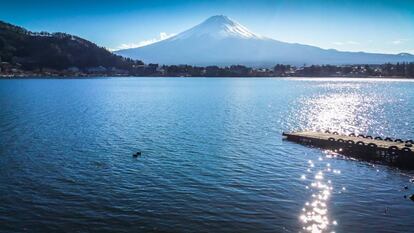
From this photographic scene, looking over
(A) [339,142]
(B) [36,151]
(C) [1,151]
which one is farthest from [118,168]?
(A) [339,142]

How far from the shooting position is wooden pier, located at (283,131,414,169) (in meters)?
34.8

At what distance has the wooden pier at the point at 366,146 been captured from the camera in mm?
34763

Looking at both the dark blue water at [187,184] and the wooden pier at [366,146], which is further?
the wooden pier at [366,146]

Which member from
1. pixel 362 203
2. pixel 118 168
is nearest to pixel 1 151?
pixel 118 168

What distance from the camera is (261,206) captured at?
22.8 metres

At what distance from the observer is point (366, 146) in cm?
3862

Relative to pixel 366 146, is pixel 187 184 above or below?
below

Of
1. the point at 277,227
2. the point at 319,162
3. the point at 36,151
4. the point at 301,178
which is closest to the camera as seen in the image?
the point at 277,227

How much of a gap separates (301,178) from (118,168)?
14.3 meters

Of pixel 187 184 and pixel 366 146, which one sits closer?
pixel 187 184

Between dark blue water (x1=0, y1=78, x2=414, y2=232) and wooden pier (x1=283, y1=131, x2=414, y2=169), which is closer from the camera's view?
dark blue water (x1=0, y1=78, x2=414, y2=232)

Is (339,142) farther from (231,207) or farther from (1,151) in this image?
(1,151)

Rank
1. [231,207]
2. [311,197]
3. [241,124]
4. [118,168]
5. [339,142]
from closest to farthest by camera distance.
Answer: [231,207] → [311,197] → [118,168] → [339,142] → [241,124]

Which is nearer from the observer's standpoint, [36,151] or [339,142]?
[36,151]
